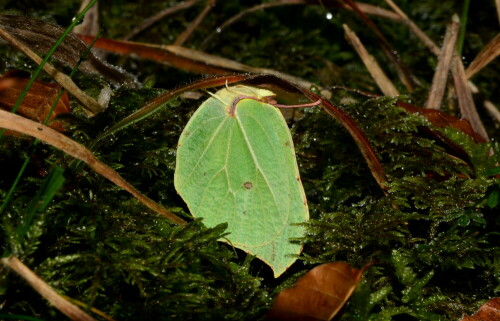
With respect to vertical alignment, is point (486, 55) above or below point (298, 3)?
below

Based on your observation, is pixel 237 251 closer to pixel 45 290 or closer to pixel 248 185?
pixel 248 185

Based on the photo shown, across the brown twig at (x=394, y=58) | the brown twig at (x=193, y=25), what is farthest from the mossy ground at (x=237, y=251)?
the brown twig at (x=193, y=25)

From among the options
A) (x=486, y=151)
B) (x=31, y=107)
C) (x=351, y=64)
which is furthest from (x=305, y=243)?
(x=351, y=64)

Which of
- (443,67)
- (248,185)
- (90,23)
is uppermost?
(90,23)

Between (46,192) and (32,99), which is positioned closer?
(46,192)

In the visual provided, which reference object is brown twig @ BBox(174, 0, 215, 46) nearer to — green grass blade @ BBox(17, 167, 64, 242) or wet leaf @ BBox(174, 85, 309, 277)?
wet leaf @ BBox(174, 85, 309, 277)

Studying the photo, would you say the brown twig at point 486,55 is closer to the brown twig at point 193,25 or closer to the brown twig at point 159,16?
the brown twig at point 193,25

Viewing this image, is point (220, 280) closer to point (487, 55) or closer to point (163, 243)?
point (163, 243)

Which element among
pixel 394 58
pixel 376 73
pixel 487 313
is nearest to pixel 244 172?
pixel 487 313
